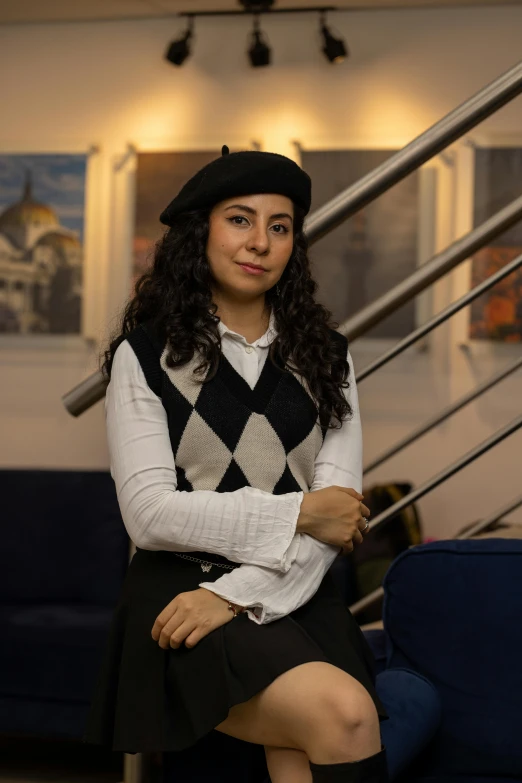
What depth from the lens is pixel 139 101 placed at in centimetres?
444

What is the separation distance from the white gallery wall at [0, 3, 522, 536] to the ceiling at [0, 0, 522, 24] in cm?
5

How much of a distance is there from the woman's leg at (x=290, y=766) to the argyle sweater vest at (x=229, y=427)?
36cm

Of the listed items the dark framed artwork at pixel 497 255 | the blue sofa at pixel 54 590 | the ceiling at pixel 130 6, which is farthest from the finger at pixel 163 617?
the ceiling at pixel 130 6

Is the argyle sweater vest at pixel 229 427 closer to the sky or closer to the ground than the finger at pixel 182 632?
closer to the sky

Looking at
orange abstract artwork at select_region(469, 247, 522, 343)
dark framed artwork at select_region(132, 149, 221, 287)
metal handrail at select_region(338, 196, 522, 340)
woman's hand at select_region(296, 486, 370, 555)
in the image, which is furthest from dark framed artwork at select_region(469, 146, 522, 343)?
woman's hand at select_region(296, 486, 370, 555)

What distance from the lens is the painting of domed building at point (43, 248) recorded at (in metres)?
4.44

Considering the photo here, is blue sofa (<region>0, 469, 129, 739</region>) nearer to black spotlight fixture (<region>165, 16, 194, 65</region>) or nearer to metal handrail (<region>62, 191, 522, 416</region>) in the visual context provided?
metal handrail (<region>62, 191, 522, 416</region>)

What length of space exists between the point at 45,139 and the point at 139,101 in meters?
0.47

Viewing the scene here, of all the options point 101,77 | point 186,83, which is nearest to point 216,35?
point 186,83

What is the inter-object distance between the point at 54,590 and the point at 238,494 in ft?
7.69

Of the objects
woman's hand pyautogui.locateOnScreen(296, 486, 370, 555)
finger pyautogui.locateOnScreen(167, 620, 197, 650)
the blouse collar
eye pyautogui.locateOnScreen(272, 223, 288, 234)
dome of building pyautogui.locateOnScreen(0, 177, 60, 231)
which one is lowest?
finger pyautogui.locateOnScreen(167, 620, 197, 650)

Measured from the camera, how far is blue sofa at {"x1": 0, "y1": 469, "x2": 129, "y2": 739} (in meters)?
2.95

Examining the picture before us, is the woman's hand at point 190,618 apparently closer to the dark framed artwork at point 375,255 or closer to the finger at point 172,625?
the finger at point 172,625

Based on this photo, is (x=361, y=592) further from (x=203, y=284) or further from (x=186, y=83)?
(x=186, y=83)
